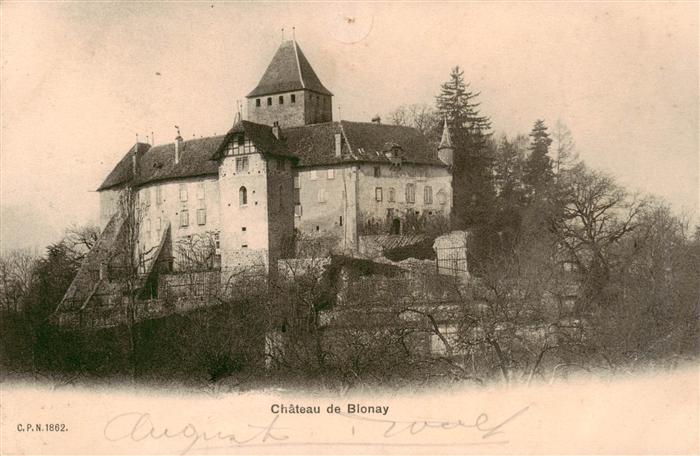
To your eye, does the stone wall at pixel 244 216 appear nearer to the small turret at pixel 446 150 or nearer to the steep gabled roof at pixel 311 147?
the steep gabled roof at pixel 311 147

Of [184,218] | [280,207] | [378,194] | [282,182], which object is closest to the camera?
[280,207]

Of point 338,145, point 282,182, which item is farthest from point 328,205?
point 338,145

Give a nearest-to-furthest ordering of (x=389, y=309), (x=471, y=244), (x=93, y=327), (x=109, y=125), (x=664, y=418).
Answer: (x=664, y=418)
(x=109, y=125)
(x=389, y=309)
(x=93, y=327)
(x=471, y=244)

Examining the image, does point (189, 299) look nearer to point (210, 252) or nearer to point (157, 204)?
point (210, 252)

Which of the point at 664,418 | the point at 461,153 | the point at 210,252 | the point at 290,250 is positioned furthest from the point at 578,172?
the point at 664,418

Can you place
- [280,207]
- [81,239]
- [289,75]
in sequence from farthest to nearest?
[289,75] → [81,239] → [280,207]
